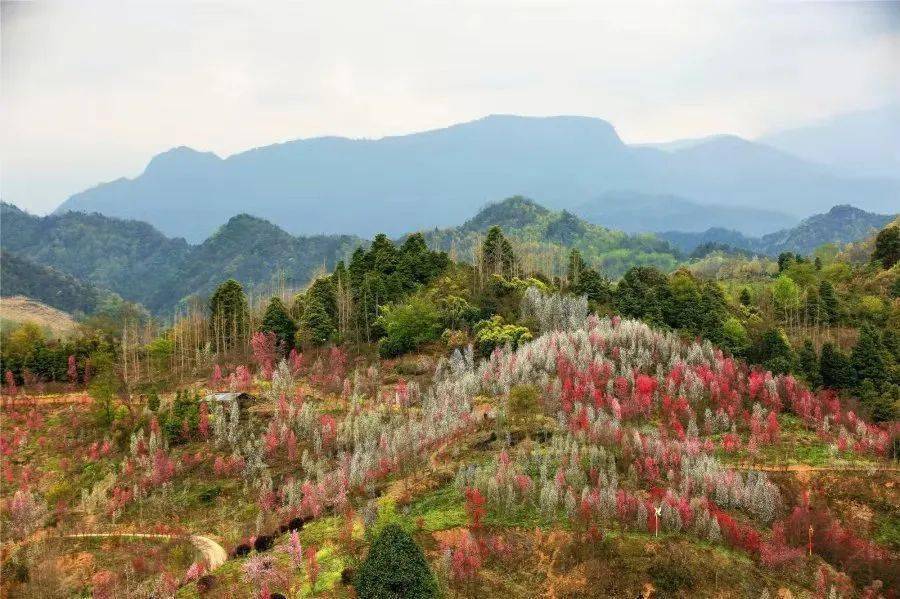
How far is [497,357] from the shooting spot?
32062mm

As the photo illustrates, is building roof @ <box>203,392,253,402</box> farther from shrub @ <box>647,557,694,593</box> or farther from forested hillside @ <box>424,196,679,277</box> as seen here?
forested hillside @ <box>424,196,679,277</box>

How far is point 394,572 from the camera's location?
15227 mm

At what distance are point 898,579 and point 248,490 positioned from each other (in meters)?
20.3

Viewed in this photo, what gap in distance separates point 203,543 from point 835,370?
27468 millimetres

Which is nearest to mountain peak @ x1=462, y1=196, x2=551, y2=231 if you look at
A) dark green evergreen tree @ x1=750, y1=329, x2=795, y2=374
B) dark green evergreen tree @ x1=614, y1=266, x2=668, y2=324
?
dark green evergreen tree @ x1=614, y1=266, x2=668, y2=324

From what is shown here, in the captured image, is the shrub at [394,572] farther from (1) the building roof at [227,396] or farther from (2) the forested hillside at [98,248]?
(2) the forested hillside at [98,248]

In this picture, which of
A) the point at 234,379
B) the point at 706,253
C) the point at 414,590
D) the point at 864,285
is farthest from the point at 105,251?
the point at 414,590

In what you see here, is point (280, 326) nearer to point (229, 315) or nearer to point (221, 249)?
point (229, 315)

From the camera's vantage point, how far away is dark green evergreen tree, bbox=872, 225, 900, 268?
50.6 metres

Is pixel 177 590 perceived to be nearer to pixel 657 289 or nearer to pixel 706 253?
pixel 657 289

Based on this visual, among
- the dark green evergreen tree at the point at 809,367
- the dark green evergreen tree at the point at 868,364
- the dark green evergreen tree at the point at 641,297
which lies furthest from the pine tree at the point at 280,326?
the dark green evergreen tree at the point at 868,364

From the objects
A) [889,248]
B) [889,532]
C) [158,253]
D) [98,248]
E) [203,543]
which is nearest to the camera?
[889,532]

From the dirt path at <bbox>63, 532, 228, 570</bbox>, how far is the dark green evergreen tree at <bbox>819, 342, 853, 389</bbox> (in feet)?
87.6

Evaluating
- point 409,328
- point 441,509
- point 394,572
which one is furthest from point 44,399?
point 394,572
